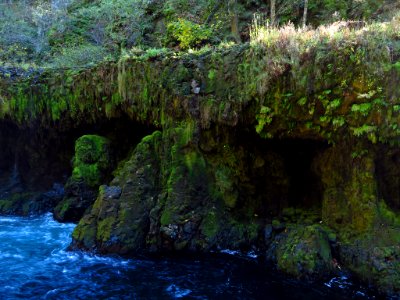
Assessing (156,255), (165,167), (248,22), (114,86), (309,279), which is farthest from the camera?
(248,22)

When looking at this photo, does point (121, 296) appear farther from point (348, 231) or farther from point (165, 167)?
point (348, 231)

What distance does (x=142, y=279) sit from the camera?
7719 millimetres

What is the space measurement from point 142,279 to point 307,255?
321 cm

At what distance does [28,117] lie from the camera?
13.6 metres

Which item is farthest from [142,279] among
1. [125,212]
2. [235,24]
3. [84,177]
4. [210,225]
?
[235,24]

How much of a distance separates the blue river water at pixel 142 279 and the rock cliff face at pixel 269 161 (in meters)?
0.41

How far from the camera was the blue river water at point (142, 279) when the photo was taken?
7105mm

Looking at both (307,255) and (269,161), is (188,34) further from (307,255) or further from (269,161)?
(307,255)

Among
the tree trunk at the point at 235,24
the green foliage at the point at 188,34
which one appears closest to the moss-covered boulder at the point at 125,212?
the green foliage at the point at 188,34

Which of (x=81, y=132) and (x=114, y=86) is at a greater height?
(x=114, y=86)

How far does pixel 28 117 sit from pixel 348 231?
10.8 m

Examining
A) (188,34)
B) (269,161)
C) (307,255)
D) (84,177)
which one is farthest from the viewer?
(188,34)

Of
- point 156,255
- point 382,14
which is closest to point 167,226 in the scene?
point 156,255

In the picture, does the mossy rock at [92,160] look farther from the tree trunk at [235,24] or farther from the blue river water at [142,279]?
the tree trunk at [235,24]
